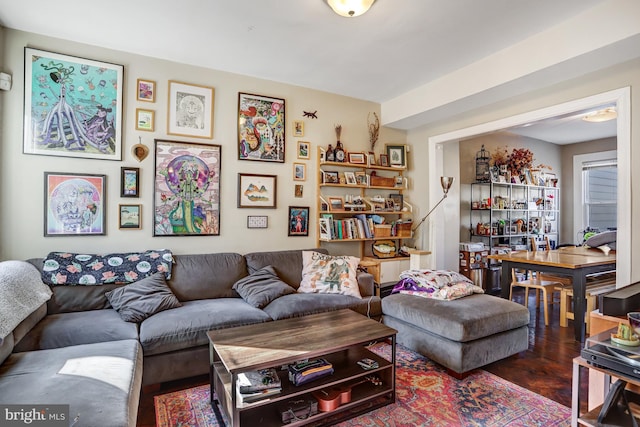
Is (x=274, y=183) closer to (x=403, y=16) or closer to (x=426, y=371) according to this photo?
(x=403, y=16)

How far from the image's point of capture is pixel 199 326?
228 centimetres

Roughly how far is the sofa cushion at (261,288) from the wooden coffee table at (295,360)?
593mm

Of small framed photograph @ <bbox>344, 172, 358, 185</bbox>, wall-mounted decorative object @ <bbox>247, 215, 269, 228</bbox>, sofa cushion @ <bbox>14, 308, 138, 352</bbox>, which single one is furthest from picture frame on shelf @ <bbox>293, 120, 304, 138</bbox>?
sofa cushion @ <bbox>14, 308, 138, 352</bbox>

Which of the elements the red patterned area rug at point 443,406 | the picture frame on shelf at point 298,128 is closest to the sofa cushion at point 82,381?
the red patterned area rug at point 443,406

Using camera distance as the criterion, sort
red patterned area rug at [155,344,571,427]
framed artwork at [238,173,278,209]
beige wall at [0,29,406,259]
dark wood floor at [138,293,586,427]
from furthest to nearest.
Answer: framed artwork at [238,173,278,209] → beige wall at [0,29,406,259] → dark wood floor at [138,293,586,427] → red patterned area rug at [155,344,571,427]

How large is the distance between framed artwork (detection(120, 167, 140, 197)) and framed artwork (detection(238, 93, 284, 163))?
0.99 m

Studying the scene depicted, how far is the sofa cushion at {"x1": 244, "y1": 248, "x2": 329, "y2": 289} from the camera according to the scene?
3275 mm

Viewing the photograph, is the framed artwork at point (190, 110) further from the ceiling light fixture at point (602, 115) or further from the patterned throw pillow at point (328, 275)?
the ceiling light fixture at point (602, 115)

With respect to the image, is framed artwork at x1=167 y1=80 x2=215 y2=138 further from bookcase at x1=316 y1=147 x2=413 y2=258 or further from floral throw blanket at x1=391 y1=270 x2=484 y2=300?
floral throw blanket at x1=391 y1=270 x2=484 y2=300

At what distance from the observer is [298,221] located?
12.5ft

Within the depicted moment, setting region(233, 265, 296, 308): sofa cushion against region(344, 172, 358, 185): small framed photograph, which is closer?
region(233, 265, 296, 308): sofa cushion

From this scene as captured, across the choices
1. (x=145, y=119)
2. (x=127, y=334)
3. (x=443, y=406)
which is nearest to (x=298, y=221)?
(x=145, y=119)

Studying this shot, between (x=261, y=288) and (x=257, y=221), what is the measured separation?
35.3 inches

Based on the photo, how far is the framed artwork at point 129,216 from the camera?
9.72 ft
